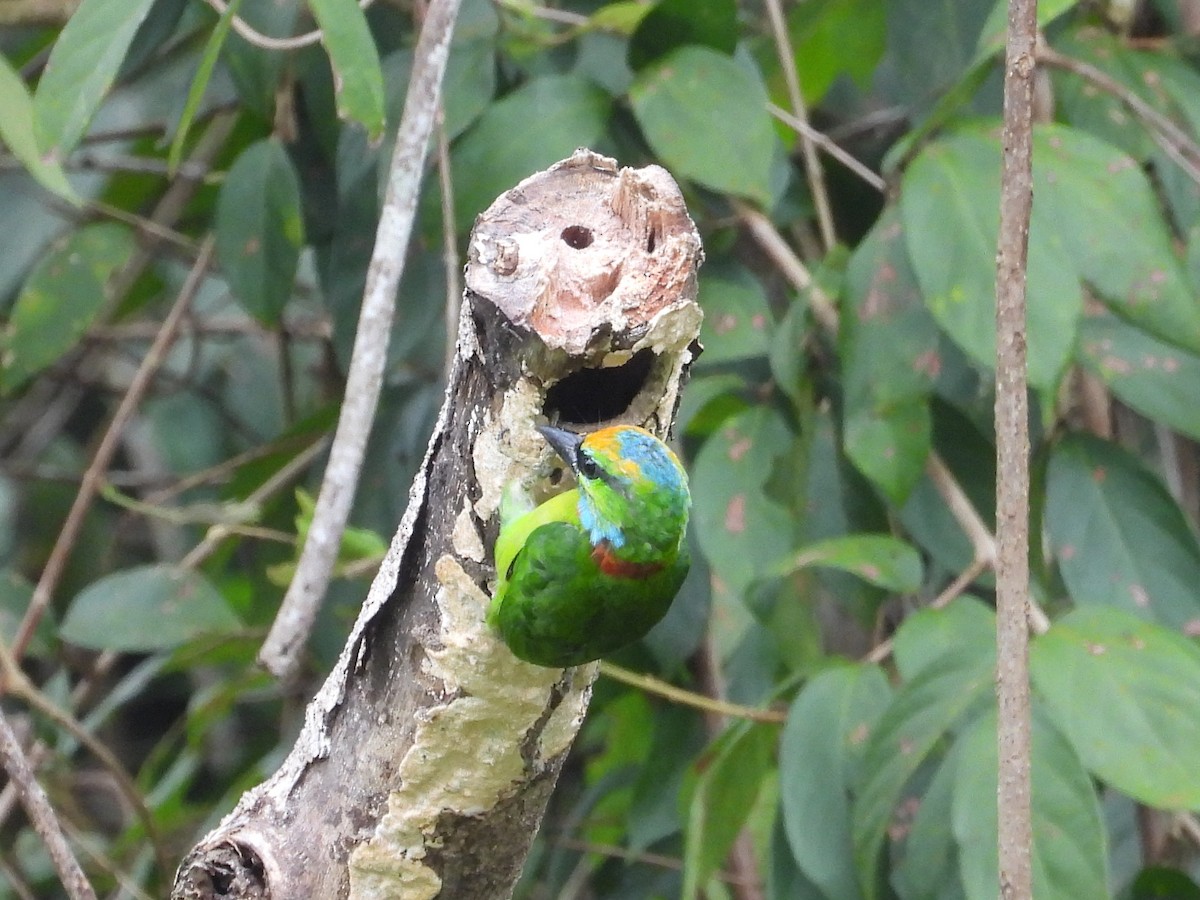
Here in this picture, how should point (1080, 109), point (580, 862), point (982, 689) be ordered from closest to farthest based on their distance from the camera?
point (982, 689)
point (1080, 109)
point (580, 862)

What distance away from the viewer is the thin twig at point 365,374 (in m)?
1.68

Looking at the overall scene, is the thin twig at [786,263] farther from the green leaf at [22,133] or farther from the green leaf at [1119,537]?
the green leaf at [22,133]

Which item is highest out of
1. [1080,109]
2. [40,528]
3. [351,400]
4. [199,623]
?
[1080,109]

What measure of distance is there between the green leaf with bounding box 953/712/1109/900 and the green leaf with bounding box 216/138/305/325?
1384 millimetres

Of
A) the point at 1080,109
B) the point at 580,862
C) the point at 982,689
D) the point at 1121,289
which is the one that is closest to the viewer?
the point at 982,689

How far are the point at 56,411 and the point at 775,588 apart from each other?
249 centimetres

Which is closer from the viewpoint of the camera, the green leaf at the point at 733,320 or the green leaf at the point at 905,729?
the green leaf at the point at 905,729

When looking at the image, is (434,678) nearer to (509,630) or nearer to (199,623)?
(509,630)

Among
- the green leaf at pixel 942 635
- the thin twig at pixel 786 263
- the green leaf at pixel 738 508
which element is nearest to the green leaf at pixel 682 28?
the thin twig at pixel 786 263

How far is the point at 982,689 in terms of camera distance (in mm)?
1698

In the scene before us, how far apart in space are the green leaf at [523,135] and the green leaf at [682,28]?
0.33 feet

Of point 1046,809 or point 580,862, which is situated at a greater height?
point 1046,809

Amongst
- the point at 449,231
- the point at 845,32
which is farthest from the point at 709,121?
the point at 845,32

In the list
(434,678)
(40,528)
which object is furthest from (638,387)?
(40,528)
